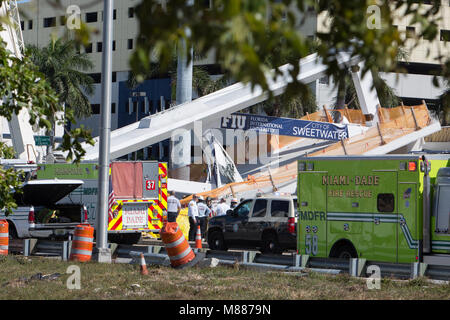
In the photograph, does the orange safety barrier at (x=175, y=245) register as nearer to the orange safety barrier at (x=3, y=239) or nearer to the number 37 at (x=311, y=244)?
the number 37 at (x=311, y=244)

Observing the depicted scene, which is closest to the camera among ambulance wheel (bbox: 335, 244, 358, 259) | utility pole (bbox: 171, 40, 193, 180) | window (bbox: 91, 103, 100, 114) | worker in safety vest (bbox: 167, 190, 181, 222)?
ambulance wheel (bbox: 335, 244, 358, 259)

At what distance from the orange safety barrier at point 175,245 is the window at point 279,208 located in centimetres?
632

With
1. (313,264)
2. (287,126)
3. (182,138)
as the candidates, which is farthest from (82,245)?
(182,138)

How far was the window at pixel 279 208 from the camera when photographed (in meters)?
22.3

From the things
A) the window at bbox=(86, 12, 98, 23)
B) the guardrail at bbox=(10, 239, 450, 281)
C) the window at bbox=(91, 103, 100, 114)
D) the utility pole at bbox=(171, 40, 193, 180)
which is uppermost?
the window at bbox=(86, 12, 98, 23)

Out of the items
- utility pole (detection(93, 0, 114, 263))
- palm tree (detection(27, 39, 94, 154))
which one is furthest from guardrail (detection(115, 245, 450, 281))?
palm tree (detection(27, 39, 94, 154))

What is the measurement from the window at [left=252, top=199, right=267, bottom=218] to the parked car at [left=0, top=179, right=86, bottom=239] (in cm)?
516

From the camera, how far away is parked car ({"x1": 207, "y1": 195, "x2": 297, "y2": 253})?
22125 mm

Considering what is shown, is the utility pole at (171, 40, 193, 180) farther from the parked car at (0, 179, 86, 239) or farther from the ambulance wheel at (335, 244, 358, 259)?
the ambulance wheel at (335, 244, 358, 259)

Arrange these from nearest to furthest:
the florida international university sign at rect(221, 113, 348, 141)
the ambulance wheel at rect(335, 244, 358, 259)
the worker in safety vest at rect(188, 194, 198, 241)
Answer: the ambulance wheel at rect(335, 244, 358, 259) → the worker in safety vest at rect(188, 194, 198, 241) → the florida international university sign at rect(221, 113, 348, 141)

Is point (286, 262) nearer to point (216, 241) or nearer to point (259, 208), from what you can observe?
point (259, 208)

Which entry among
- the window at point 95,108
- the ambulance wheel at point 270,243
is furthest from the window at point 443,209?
the window at point 95,108

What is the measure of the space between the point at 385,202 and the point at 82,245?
6942 mm
